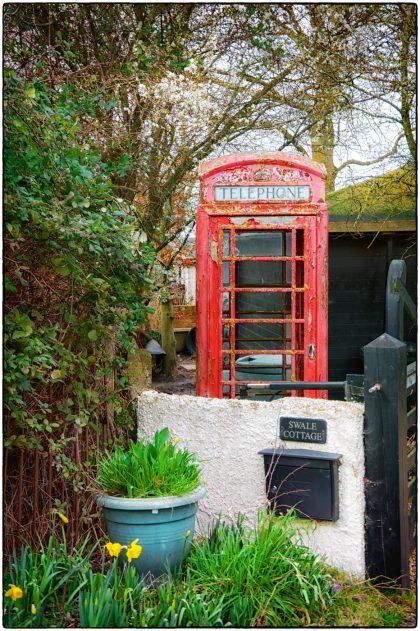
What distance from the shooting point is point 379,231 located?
26.0ft

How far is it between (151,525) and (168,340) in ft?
27.1

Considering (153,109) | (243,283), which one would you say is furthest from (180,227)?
(243,283)

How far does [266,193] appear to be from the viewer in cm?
568

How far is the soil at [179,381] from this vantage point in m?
9.23

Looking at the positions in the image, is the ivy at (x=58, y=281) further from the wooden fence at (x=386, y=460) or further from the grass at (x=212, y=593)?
the wooden fence at (x=386, y=460)

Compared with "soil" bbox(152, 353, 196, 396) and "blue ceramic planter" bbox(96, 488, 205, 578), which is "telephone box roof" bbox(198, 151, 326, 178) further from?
"soil" bbox(152, 353, 196, 396)

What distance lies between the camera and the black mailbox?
151 inches

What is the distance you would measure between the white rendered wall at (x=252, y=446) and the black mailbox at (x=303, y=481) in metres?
0.08

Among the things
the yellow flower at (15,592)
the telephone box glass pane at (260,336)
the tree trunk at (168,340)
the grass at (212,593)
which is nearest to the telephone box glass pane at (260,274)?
the telephone box glass pane at (260,336)

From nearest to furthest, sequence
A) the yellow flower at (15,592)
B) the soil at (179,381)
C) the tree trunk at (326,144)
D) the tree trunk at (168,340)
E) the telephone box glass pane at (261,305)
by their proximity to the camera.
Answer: the yellow flower at (15,592)
the telephone box glass pane at (261,305)
the tree trunk at (326,144)
the soil at (179,381)
the tree trunk at (168,340)

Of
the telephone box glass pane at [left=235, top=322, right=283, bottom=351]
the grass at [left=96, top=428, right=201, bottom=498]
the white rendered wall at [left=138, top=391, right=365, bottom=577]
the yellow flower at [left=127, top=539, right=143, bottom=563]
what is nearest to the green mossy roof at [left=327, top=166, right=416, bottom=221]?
the telephone box glass pane at [left=235, top=322, right=283, bottom=351]

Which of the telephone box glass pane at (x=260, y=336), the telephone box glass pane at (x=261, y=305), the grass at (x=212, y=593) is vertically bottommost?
the grass at (x=212, y=593)

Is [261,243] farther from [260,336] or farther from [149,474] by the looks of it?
[149,474]

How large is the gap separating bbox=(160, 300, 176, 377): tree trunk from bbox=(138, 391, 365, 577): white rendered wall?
681 cm
